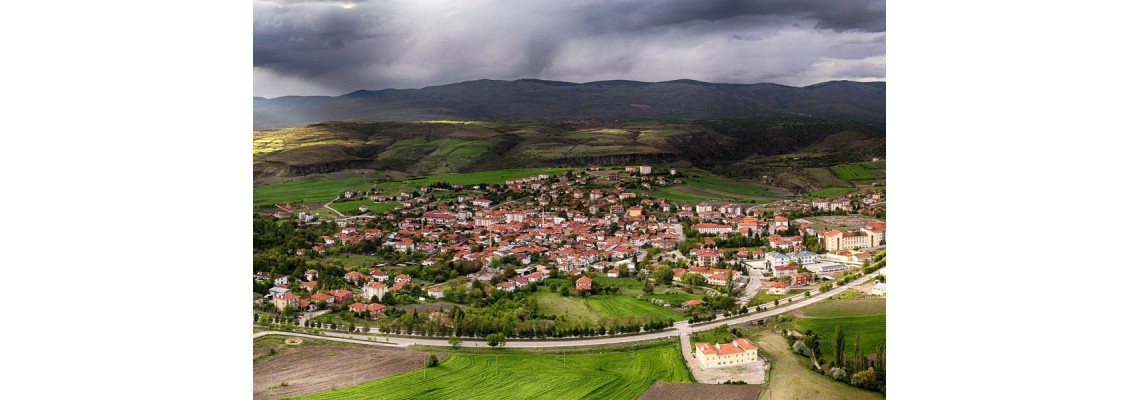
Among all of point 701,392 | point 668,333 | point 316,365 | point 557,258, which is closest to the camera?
point 701,392

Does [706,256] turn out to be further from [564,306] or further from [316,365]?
[316,365]

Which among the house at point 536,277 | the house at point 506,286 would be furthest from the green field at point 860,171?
the house at point 506,286

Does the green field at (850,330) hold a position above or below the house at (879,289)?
below

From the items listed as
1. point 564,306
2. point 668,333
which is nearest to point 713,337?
point 668,333

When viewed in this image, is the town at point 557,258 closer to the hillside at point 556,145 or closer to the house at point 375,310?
the house at point 375,310

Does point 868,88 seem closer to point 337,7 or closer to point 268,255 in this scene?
point 337,7

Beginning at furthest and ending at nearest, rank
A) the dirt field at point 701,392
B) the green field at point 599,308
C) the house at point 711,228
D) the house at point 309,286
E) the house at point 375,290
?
the house at point 309,286 < the house at point 375,290 < the house at point 711,228 < the green field at point 599,308 < the dirt field at point 701,392
